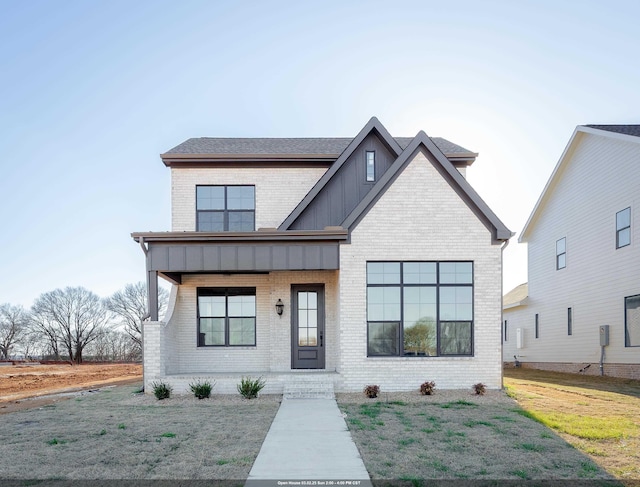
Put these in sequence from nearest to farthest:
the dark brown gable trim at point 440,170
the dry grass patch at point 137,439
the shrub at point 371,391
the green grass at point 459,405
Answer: the dry grass patch at point 137,439 < the green grass at point 459,405 < the shrub at point 371,391 < the dark brown gable trim at point 440,170

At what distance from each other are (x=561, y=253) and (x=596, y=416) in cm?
1448

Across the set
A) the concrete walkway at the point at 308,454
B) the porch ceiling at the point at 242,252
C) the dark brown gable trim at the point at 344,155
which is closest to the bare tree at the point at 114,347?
the porch ceiling at the point at 242,252

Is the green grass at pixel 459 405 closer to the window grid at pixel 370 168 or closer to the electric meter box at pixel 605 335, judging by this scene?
the window grid at pixel 370 168

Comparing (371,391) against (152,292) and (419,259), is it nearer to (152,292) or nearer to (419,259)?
(419,259)

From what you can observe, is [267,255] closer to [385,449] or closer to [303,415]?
[303,415]

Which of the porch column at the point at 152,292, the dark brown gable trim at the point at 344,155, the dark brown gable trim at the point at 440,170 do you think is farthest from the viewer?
the dark brown gable trim at the point at 344,155

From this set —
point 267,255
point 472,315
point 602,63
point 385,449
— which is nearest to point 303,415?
point 385,449

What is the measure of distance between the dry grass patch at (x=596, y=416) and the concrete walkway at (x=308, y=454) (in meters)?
3.18

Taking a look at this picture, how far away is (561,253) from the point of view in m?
22.9

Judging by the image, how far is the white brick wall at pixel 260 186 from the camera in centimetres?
1633

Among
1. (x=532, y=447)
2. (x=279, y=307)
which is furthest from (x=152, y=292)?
(x=532, y=447)

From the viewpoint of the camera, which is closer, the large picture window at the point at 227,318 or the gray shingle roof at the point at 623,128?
the large picture window at the point at 227,318

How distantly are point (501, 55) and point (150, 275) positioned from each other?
12412 mm

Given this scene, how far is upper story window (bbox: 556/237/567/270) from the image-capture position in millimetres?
22434
